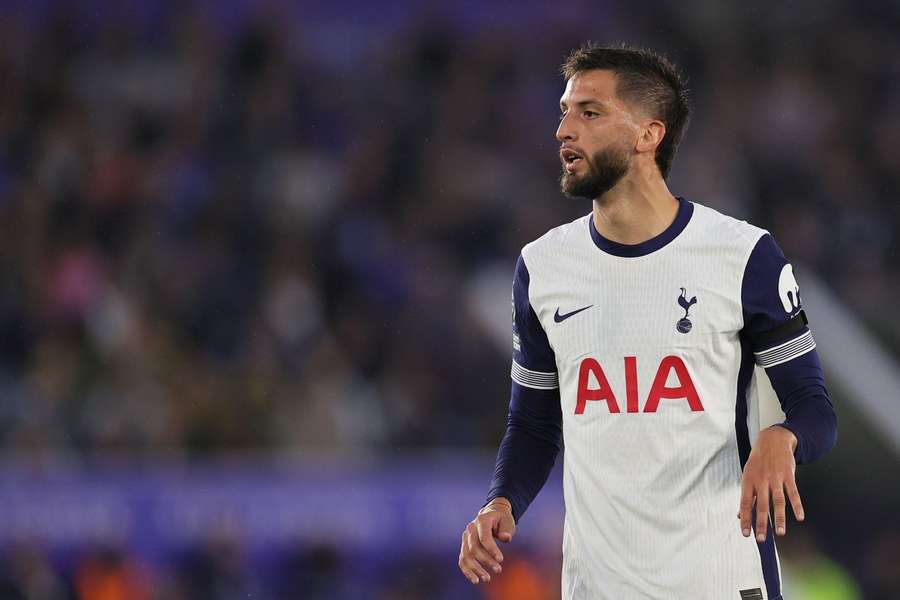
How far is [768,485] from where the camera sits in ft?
11.4

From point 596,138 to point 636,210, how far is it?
0.22 meters

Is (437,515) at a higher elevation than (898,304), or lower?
lower

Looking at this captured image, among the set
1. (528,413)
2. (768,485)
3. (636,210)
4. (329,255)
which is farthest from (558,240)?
(329,255)

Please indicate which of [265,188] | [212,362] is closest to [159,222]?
[265,188]

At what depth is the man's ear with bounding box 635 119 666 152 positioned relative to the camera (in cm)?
409

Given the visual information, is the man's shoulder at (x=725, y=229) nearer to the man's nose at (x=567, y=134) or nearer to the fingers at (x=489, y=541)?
the man's nose at (x=567, y=134)

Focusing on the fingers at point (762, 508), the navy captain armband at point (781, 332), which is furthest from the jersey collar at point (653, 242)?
the fingers at point (762, 508)

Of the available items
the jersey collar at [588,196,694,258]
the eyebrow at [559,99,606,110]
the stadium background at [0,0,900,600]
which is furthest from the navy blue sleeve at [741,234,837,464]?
the stadium background at [0,0,900,600]

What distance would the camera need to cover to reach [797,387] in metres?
3.80

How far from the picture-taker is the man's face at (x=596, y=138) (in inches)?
159

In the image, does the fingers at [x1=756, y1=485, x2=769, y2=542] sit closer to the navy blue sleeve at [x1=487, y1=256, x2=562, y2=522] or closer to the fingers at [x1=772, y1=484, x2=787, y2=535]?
the fingers at [x1=772, y1=484, x2=787, y2=535]

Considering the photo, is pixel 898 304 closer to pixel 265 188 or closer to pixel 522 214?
pixel 522 214

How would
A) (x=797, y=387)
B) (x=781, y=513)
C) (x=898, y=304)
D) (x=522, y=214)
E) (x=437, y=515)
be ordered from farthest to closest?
(x=522, y=214) → (x=898, y=304) → (x=437, y=515) → (x=797, y=387) → (x=781, y=513)

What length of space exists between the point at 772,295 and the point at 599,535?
0.74 meters
